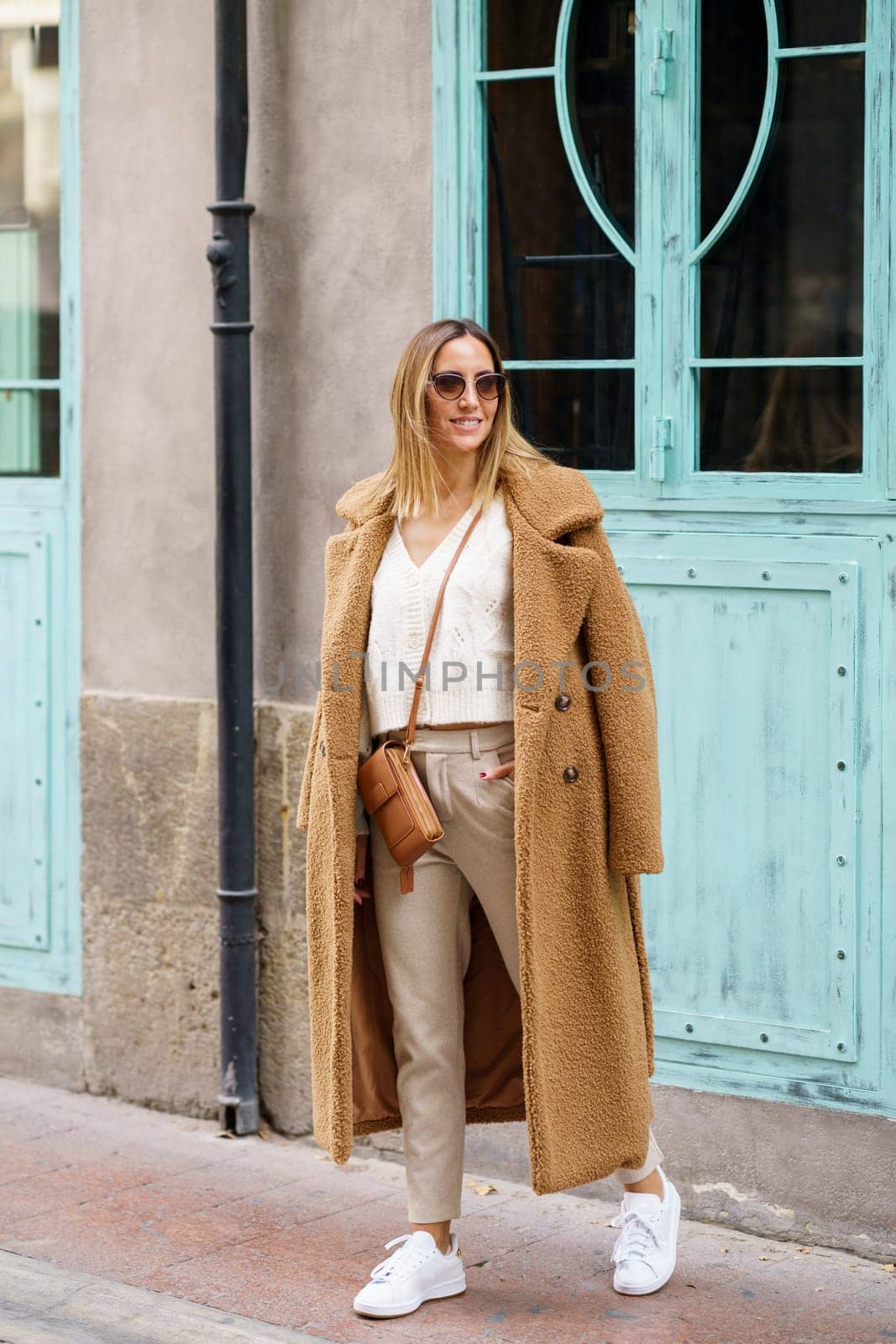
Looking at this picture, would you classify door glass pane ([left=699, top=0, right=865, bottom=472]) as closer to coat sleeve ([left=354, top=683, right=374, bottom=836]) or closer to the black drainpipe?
coat sleeve ([left=354, top=683, right=374, bottom=836])

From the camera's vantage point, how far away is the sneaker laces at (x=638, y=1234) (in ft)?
14.1

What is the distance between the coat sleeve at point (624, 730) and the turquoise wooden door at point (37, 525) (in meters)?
2.41

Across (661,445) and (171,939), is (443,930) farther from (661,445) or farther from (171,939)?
(171,939)

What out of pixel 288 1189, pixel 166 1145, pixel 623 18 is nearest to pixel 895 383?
pixel 623 18

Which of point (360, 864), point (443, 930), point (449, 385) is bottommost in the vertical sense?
point (443, 930)

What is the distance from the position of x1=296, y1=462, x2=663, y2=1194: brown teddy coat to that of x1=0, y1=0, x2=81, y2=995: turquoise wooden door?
1.98 meters

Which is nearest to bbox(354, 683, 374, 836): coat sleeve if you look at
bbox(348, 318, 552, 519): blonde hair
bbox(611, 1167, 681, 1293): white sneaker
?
bbox(348, 318, 552, 519): blonde hair

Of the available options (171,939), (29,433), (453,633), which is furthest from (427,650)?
(29,433)

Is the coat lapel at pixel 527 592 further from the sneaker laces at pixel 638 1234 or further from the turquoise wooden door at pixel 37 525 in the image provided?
the turquoise wooden door at pixel 37 525

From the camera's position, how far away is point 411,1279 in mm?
4223

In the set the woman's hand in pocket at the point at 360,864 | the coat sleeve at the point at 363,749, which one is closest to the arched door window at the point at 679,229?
the coat sleeve at the point at 363,749

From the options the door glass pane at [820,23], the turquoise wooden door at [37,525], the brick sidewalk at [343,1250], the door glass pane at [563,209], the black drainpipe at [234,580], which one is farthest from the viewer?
the turquoise wooden door at [37,525]

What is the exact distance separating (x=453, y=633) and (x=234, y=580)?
160 cm

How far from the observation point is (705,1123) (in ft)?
15.8
